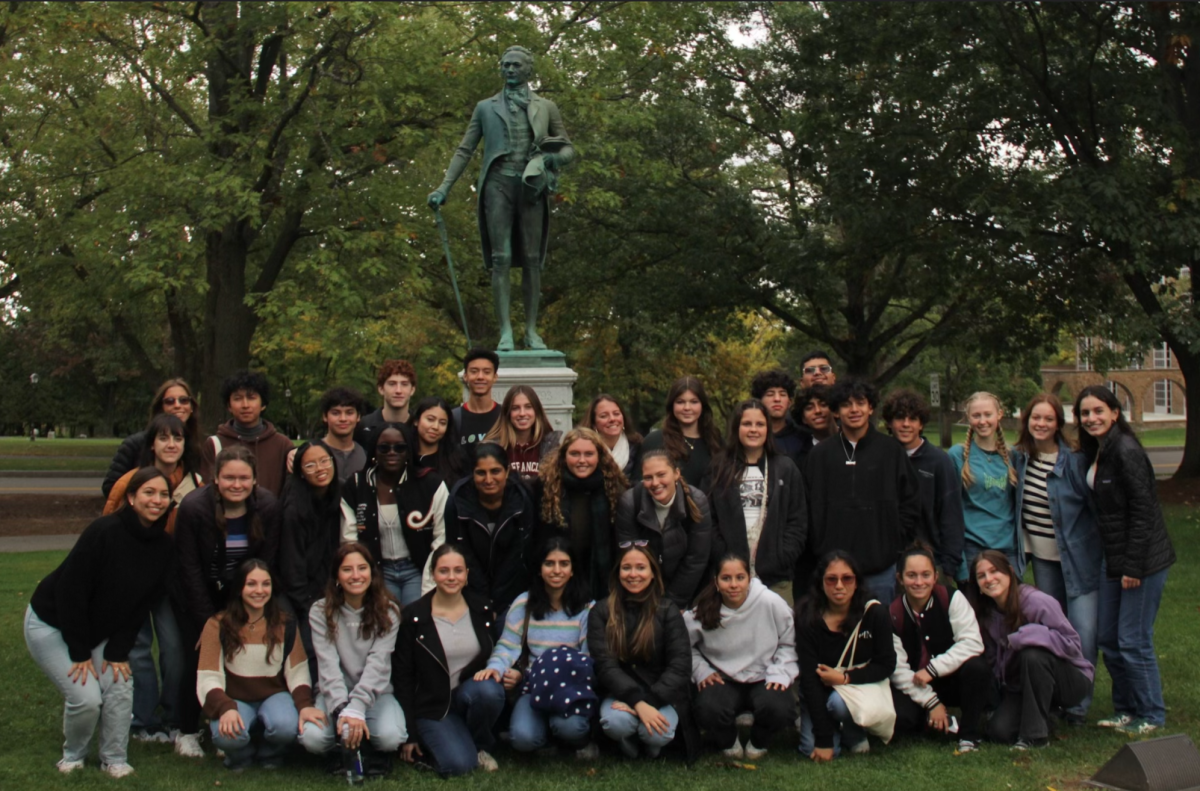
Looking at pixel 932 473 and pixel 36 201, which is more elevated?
pixel 36 201

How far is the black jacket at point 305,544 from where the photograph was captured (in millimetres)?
5570

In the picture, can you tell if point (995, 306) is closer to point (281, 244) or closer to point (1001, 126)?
point (1001, 126)

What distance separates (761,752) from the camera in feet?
17.5

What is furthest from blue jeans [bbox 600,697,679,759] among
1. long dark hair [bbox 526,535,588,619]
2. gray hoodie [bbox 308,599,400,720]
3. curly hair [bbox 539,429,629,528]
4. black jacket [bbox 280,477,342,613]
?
black jacket [bbox 280,477,342,613]

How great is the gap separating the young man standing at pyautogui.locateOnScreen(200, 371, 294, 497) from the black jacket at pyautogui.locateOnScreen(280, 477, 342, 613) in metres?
0.44

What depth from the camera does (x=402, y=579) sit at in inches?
227

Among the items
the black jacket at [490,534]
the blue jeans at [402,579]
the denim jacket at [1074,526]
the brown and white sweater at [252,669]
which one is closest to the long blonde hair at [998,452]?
the denim jacket at [1074,526]

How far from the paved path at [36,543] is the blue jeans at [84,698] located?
981 centimetres

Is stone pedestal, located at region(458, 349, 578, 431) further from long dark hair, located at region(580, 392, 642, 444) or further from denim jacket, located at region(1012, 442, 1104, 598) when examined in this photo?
denim jacket, located at region(1012, 442, 1104, 598)

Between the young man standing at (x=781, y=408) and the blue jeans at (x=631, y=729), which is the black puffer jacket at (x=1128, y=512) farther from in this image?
the blue jeans at (x=631, y=729)

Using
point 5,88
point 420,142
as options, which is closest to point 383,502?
point 420,142

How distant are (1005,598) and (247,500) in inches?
143

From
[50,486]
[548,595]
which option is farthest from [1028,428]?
[50,486]

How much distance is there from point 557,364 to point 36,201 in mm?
13059
